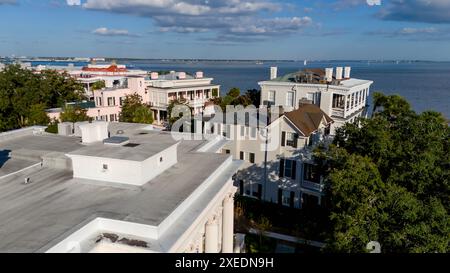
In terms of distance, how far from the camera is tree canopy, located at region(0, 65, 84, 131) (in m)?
43.3

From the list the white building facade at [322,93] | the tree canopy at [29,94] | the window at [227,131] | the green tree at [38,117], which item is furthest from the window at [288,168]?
the tree canopy at [29,94]

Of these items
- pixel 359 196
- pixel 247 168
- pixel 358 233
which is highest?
pixel 359 196

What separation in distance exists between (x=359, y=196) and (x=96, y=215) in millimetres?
11357

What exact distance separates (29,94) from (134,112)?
584 inches

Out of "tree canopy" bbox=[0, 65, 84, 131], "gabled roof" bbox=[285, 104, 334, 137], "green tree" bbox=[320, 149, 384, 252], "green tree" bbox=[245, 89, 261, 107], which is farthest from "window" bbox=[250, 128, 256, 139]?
"tree canopy" bbox=[0, 65, 84, 131]

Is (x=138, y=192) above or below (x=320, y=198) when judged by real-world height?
above

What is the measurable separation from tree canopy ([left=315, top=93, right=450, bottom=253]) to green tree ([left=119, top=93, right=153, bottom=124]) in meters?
29.5

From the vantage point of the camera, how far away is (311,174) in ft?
103

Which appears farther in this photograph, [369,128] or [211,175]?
[369,128]

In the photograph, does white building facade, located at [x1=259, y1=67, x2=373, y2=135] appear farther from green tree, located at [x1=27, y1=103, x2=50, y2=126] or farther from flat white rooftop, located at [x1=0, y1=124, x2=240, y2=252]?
green tree, located at [x1=27, y1=103, x2=50, y2=126]

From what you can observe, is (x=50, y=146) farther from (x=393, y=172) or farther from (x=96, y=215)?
(x=393, y=172)

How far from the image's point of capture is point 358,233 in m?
14.6

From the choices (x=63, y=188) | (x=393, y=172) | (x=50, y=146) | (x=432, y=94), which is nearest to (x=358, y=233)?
(x=393, y=172)

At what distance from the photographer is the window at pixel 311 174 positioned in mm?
31062
